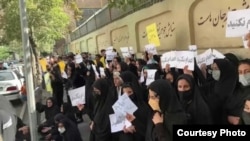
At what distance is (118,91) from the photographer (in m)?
5.30

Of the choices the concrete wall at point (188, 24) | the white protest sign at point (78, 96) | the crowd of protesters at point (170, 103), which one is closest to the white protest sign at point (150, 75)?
the crowd of protesters at point (170, 103)

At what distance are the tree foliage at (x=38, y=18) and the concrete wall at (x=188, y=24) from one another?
11.3 feet

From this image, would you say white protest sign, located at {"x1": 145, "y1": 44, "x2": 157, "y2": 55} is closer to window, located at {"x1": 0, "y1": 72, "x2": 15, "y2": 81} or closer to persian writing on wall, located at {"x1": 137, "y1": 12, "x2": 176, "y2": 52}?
persian writing on wall, located at {"x1": 137, "y1": 12, "x2": 176, "y2": 52}

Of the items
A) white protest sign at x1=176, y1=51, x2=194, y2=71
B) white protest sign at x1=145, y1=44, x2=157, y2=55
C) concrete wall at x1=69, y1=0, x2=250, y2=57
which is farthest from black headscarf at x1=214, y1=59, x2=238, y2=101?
white protest sign at x1=145, y1=44, x2=157, y2=55

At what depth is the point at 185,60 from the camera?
5.40 m

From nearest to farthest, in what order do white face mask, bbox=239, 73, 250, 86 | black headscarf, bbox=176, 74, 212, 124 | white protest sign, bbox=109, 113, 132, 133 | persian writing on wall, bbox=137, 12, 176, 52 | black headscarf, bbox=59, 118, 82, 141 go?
black headscarf, bbox=176, 74, 212, 124, white face mask, bbox=239, 73, 250, 86, white protest sign, bbox=109, 113, 132, 133, black headscarf, bbox=59, 118, 82, 141, persian writing on wall, bbox=137, 12, 176, 52

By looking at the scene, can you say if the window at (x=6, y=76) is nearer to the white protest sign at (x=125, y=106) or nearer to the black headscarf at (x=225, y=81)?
the white protest sign at (x=125, y=106)

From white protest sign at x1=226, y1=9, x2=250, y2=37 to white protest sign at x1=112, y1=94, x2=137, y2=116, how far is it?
1.62m

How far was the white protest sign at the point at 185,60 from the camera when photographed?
531cm

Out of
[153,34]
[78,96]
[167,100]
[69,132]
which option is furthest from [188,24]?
[167,100]

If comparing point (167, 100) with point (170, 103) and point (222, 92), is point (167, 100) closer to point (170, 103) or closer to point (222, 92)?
point (170, 103)

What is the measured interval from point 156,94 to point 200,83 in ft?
6.73

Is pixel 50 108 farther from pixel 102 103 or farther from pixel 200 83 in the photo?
pixel 200 83

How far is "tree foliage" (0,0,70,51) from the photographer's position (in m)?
15.4
